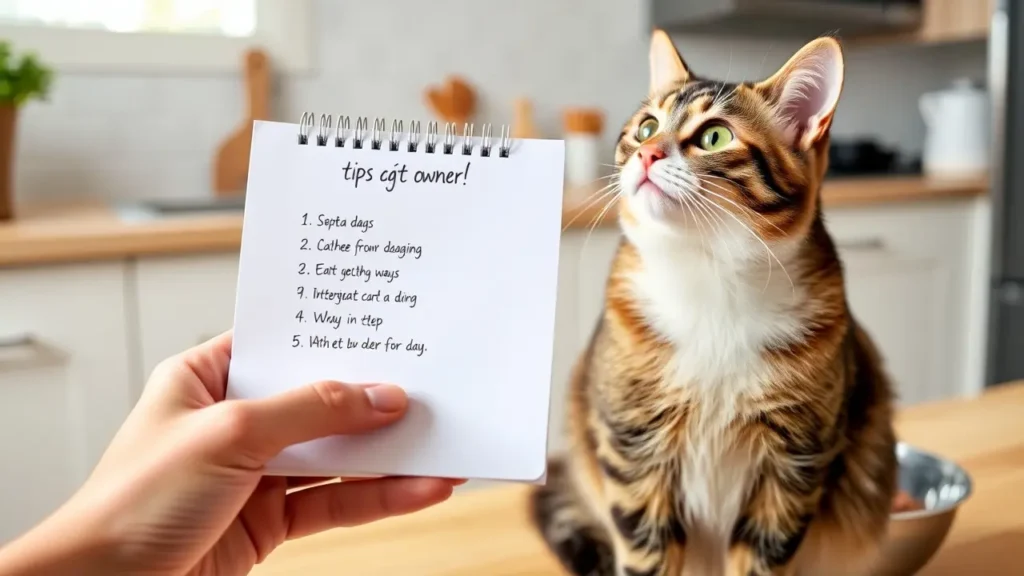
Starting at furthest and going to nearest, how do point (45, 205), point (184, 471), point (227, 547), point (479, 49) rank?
point (479, 49), point (45, 205), point (227, 547), point (184, 471)

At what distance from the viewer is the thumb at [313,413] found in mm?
559

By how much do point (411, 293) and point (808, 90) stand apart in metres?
0.29

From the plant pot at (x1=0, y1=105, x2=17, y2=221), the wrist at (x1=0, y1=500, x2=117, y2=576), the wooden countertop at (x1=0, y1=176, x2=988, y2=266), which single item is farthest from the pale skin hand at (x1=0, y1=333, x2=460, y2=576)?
the plant pot at (x1=0, y1=105, x2=17, y2=221)

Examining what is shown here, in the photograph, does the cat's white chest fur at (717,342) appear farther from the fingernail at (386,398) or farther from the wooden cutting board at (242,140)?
the wooden cutting board at (242,140)

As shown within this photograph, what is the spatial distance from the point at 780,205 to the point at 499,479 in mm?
263

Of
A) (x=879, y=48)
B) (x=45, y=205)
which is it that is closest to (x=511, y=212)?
(x=45, y=205)

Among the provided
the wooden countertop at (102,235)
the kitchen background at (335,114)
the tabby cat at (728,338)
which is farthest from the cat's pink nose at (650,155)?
the kitchen background at (335,114)

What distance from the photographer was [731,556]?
0.61m

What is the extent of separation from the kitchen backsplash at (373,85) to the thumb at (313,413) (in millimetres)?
1749

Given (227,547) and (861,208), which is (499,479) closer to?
(227,547)

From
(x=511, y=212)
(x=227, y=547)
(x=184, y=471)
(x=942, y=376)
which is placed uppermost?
(x=511, y=212)

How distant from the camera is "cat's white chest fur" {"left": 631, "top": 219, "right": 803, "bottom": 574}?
1.85 feet

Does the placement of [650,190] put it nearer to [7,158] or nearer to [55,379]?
[55,379]

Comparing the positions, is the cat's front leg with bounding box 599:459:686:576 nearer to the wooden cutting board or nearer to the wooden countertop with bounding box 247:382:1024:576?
the wooden countertop with bounding box 247:382:1024:576
